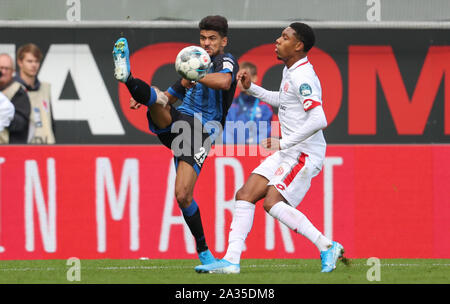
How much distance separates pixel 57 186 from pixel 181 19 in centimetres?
316

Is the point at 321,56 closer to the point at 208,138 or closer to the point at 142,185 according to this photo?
the point at 142,185

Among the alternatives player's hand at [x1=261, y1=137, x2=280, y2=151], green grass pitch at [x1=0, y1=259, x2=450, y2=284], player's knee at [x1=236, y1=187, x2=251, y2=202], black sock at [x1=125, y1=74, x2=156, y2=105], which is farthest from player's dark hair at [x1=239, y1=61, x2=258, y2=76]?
player's hand at [x1=261, y1=137, x2=280, y2=151]

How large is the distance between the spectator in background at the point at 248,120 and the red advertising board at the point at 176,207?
3.55 ft

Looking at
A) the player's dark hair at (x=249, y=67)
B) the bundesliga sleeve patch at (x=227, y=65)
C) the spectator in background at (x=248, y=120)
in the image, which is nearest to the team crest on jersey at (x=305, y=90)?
the bundesliga sleeve patch at (x=227, y=65)

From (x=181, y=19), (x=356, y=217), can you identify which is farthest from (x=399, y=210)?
(x=181, y=19)

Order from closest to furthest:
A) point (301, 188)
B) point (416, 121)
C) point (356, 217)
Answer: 1. point (301, 188)
2. point (356, 217)
3. point (416, 121)

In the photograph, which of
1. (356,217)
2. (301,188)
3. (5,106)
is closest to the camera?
(301,188)

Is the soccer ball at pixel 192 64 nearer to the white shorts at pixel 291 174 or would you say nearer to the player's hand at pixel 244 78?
the player's hand at pixel 244 78

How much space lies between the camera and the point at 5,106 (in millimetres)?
11516

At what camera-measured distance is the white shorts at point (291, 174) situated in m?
7.82

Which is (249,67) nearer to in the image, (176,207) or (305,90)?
(176,207)

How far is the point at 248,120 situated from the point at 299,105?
3864mm

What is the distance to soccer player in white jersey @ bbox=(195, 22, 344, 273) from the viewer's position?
764cm

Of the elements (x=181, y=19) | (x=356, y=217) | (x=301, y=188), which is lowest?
(x=356, y=217)
